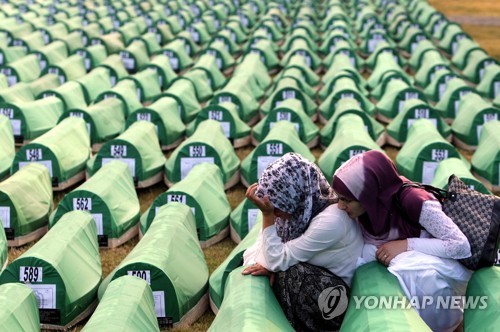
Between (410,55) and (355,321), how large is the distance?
13663mm

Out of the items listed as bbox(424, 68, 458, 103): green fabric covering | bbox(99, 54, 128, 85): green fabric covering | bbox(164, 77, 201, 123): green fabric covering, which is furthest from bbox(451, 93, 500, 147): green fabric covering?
bbox(99, 54, 128, 85): green fabric covering

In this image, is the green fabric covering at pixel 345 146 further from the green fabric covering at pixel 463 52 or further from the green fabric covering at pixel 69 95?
the green fabric covering at pixel 463 52

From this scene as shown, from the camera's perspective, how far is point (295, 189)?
15.2ft

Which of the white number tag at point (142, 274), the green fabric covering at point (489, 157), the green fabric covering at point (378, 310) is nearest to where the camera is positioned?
the green fabric covering at point (378, 310)

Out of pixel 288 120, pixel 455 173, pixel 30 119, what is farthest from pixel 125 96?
pixel 455 173

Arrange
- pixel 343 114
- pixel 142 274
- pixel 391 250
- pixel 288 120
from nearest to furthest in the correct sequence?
pixel 391 250
pixel 142 274
pixel 288 120
pixel 343 114

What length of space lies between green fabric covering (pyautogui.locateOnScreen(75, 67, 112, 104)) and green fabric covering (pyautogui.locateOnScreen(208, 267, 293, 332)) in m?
7.29

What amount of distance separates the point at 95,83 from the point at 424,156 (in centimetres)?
617

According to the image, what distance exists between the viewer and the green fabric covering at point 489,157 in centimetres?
902

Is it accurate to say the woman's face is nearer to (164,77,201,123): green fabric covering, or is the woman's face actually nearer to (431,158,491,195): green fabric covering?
(431,158,491,195): green fabric covering

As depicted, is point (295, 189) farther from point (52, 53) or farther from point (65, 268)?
point (52, 53)

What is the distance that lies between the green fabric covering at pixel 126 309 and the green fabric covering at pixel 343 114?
222 inches

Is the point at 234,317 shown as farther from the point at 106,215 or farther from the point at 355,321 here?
the point at 106,215

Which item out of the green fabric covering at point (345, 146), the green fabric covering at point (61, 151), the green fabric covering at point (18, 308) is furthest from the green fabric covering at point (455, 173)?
the green fabric covering at point (61, 151)
